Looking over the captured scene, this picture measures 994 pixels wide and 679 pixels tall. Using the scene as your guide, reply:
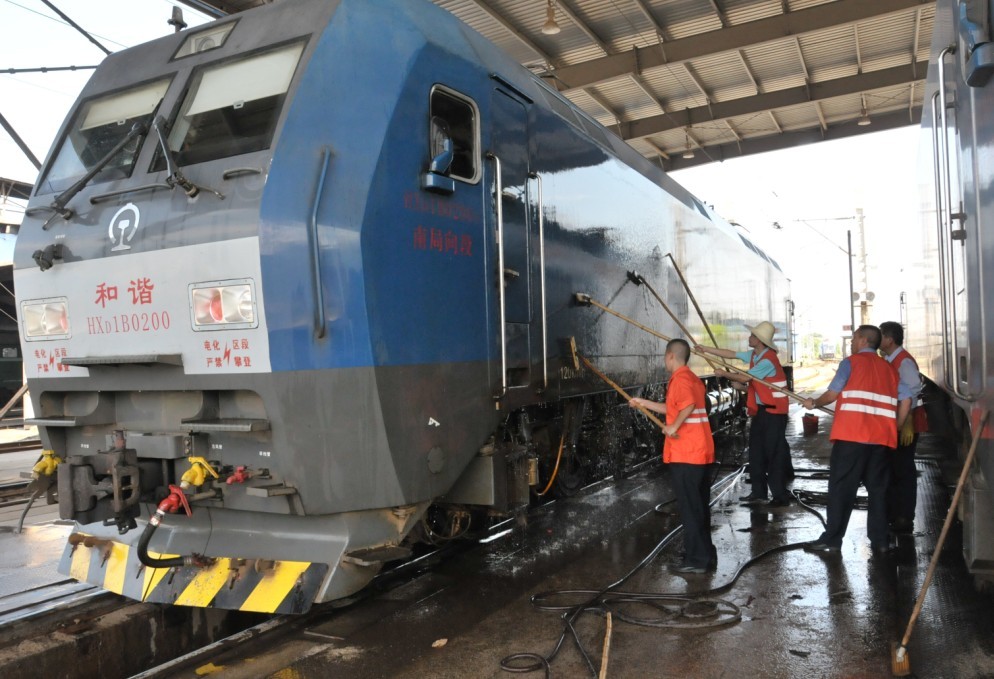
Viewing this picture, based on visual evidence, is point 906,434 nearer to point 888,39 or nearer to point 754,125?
point 888,39

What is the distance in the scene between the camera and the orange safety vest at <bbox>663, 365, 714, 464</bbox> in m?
5.41

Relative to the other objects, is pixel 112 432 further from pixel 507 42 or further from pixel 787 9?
pixel 787 9

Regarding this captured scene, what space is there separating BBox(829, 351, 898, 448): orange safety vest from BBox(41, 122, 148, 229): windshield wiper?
200 inches

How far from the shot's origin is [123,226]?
4305 mm

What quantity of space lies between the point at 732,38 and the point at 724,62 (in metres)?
1.67

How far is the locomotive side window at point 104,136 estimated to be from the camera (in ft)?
15.1

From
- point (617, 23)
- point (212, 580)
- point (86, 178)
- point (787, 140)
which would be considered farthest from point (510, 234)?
point (787, 140)

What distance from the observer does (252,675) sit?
12.8ft

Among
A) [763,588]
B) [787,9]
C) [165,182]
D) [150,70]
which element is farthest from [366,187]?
[787,9]

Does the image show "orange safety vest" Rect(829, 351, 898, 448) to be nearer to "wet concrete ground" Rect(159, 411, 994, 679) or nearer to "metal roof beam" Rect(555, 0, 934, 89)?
"wet concrete ground" Rect(159, 411, 994, 679)

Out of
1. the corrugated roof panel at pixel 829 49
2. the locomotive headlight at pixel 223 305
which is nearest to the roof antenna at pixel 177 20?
the locomotive headlight at pixel 223 305

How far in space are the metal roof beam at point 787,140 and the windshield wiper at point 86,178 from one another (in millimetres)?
14722

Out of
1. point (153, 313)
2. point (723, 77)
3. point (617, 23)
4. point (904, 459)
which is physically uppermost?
point (617, 23)

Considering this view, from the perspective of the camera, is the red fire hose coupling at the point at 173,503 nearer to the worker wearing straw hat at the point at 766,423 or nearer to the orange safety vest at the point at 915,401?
the worker wearing straw hat at the point at 766,423
